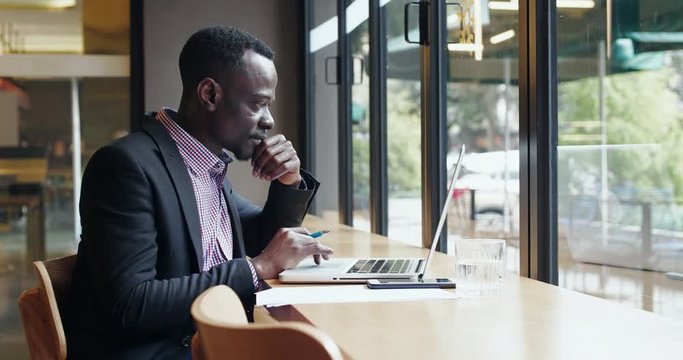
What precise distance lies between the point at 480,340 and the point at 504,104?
137cm

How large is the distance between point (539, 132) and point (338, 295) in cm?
81

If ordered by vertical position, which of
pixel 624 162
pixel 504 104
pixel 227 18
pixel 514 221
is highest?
pixel 227 18

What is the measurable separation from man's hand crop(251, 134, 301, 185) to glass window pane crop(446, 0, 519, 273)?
0.67 meters

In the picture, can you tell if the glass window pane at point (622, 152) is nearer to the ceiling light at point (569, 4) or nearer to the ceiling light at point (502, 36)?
the ceiling light at point (569, 4)

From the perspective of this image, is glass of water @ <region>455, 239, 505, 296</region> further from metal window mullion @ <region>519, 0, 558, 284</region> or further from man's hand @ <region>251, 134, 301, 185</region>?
man's hand @ <region>251, 134, 301, 185</region>

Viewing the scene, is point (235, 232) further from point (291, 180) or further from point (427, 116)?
point (427, 116)

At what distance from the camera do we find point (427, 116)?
10.2ft

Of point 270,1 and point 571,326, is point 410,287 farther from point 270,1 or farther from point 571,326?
point 270,1

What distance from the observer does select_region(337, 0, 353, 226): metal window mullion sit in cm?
426

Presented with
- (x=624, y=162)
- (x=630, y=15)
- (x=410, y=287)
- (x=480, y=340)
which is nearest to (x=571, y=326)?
(x=480, y=340)

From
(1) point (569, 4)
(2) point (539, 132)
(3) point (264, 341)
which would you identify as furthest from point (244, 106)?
(3) point (264, 341)

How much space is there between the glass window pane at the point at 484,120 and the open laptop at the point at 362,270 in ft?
1.46

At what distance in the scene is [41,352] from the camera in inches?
68.1

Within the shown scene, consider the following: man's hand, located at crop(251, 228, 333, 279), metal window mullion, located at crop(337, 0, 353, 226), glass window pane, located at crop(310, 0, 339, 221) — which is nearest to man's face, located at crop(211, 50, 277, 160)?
man's hand, located at crop(251, 228, 333, 279)
